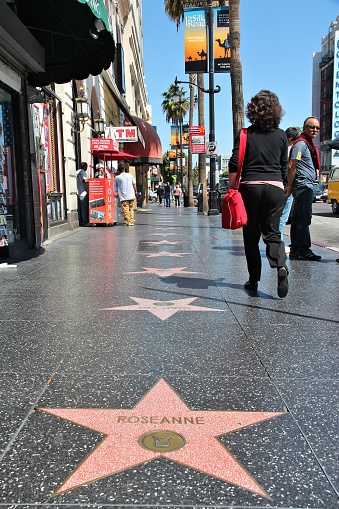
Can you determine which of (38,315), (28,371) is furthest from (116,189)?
(28,371)

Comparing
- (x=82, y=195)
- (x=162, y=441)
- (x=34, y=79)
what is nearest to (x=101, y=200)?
(x=82, y=195)

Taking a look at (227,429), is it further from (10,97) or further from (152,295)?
(10,97)

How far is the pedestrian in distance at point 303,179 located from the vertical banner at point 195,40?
1347 centimetres

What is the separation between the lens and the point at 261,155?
4848 mm

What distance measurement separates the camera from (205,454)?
2049 millimetres

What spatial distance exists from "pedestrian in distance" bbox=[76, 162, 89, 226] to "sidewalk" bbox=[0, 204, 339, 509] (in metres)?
9.65

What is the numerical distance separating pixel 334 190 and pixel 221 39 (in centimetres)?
932

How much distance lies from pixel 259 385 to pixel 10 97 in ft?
24.2

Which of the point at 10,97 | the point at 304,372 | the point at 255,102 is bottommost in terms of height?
the point at 304,372

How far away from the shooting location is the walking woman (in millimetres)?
4781

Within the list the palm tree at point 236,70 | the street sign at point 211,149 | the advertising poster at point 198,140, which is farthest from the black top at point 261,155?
the advertising poster at point 198,140

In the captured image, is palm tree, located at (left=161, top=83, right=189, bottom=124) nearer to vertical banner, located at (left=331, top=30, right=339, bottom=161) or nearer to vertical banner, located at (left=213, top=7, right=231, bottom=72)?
vertical banner, located at (left=331, top=30, right=339, bottom=161)

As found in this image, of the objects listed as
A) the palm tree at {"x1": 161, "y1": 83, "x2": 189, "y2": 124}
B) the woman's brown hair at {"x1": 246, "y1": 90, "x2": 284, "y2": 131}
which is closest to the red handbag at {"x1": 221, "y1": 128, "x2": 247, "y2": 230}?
the woman's brown hair at {"x1": 246, "y1": 90, "x2": 284, "y2": 131}

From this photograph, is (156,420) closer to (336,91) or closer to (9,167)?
(9,167)
